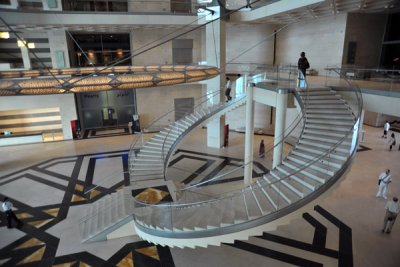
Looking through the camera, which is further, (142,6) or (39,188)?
(142,6)

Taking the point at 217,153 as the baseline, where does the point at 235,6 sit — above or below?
above

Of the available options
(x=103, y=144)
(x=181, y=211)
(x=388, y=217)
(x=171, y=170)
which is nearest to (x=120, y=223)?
(x=181, y=211)

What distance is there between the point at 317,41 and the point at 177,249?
9.72 metres

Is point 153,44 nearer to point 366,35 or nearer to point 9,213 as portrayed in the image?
point 366,35

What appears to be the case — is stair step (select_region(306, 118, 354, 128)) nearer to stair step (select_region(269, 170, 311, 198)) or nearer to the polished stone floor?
the polished stone floor

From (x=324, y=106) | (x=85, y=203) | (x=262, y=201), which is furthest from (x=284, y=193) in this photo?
(x=85, y=203)

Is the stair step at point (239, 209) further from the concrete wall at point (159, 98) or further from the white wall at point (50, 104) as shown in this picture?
the white wall at point (50, 104)

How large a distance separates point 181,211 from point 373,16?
390 inches

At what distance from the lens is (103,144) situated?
1249 cm

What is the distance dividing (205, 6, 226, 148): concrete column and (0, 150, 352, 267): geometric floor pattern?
1304 mm

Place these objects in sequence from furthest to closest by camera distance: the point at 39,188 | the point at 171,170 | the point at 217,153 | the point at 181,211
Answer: the point at 217,153 → the point at 171,170 → the point at 39,188 → the point at 181,211

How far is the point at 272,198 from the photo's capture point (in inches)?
187

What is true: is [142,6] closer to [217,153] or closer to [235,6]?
[235,6]

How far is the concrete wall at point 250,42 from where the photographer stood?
1372 cm
